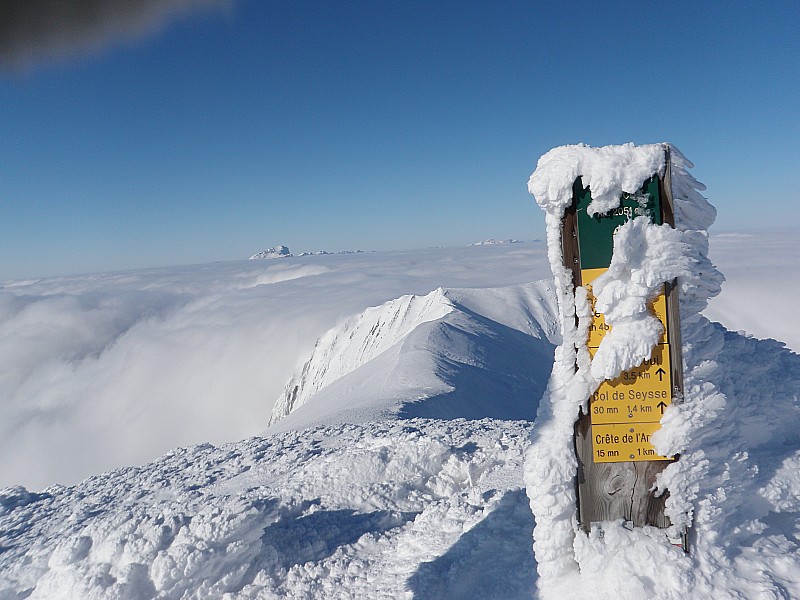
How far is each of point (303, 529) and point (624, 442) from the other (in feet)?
10.2

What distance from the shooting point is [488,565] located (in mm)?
3434

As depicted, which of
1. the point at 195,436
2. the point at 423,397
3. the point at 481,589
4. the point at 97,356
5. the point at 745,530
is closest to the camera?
the point at 745,530

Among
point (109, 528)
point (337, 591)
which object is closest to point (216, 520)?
point (109, 528)

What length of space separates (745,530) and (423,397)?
850cm

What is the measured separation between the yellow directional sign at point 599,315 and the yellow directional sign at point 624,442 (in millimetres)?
483

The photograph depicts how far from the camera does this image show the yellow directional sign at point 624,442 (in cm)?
255

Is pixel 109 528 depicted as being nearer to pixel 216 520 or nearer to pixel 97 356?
pixel 216 520

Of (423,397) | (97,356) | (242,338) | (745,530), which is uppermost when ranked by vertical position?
(745,530)

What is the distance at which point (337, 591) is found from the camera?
11.6 feet

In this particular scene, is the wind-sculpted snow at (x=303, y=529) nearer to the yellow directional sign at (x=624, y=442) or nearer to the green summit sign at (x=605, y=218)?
the yellow directional sign at (x=624, y=442)

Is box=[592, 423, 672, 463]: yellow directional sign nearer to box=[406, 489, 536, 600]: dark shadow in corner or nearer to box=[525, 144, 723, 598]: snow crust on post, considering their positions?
box=[525, 144, 723, 598]: snow crust on post

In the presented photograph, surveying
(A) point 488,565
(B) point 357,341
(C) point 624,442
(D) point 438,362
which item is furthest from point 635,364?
(B) point 357,341

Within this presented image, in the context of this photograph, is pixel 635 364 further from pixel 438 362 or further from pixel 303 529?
pixel 438 362

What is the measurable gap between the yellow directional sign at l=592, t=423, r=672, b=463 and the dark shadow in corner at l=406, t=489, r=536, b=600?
3.59 ft
